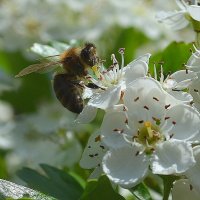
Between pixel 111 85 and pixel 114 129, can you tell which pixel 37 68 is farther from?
pixel 114 129

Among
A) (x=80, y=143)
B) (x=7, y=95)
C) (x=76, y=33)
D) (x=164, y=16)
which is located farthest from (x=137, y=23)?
(x=164, y=16)

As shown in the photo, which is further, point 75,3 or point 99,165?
point 75,3

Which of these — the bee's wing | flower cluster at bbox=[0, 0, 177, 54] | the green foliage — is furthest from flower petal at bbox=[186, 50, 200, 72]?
the green foliage

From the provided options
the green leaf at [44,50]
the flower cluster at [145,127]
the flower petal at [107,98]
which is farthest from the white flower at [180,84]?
the green leaf at [44,50]

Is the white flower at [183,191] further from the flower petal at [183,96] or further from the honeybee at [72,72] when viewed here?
the honeybee at [72,72]

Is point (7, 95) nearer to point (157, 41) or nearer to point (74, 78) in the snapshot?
point (157, 41)

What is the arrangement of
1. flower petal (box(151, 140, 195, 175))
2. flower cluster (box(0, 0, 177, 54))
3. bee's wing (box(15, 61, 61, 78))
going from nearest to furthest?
1. flower petal (box(151, 140, 195, 175))
2. bee's wing (box(15, 61, 61, 78))
3. flower cluster (box(0, 0, 177, 54))

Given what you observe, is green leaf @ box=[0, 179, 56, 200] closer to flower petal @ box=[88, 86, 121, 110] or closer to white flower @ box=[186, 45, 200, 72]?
flower petal @ box=[88, 86, 121, 110]
